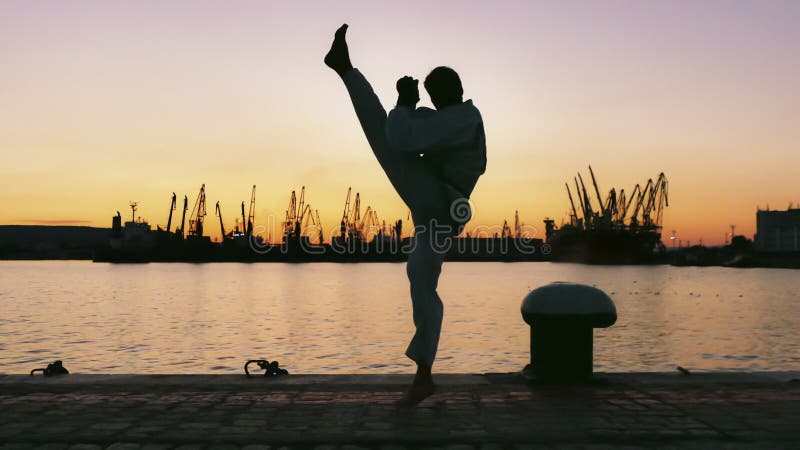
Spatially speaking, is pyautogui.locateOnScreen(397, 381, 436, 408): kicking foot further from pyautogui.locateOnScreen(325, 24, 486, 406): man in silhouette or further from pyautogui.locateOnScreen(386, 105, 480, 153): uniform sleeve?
pyautogui.locateOnScreen(386, 105, 480, 153): uniform sleeve

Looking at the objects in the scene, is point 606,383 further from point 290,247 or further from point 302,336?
point 290,247

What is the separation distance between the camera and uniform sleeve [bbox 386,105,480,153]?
450 centimetres

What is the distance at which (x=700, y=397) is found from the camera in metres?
4.98

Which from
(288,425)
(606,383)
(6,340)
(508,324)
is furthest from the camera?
(508,324)

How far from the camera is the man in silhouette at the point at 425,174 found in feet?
15.1

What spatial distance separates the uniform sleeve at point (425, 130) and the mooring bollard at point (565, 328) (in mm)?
1724

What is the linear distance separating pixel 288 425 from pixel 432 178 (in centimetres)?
169

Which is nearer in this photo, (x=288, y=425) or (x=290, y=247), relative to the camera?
(x=288, y=425)

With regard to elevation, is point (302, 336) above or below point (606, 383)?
below

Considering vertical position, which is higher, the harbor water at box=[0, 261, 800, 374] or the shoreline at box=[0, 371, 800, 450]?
the shoreline at box=[0, 371, 800, 450]

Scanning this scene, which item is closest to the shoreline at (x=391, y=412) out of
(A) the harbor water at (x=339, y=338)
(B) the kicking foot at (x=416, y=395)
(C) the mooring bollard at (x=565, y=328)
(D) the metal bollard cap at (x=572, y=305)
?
(B) the kicking foot at (x=416, y=395)

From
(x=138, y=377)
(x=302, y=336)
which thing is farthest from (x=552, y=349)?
(x=302, y=336)

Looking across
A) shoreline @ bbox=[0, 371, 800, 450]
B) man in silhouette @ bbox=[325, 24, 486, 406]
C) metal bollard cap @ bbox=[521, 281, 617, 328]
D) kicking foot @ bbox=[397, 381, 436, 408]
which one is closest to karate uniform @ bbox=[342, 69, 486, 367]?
man in silhouette @ bbox=[325, 24, 486, 406]

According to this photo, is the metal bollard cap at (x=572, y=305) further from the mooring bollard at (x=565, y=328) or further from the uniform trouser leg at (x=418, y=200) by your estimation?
the uniform trouser leg at (x=418, y=200)
